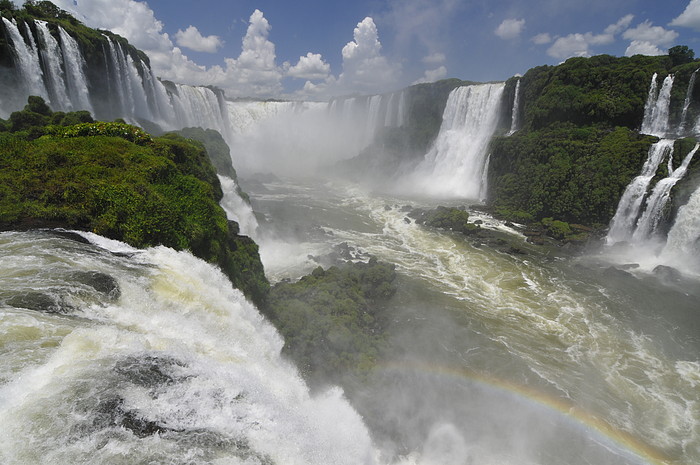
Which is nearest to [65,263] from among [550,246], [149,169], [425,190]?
[149,169]

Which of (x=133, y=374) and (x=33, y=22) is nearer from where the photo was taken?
(x=133, y=374)

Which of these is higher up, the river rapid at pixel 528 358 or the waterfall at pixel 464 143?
the waterfall at pixel 464 143

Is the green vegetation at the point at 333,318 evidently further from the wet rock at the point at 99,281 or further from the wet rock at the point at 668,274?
the wet rock at the point at 668,274

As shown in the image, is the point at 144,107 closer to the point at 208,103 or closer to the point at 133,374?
the point at 208,103

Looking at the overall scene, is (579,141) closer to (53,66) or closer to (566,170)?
(566,170)

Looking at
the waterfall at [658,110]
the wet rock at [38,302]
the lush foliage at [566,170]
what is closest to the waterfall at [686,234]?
the lush foliage at [566,170]

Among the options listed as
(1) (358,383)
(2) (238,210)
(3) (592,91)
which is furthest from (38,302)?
(3) (592,91)
